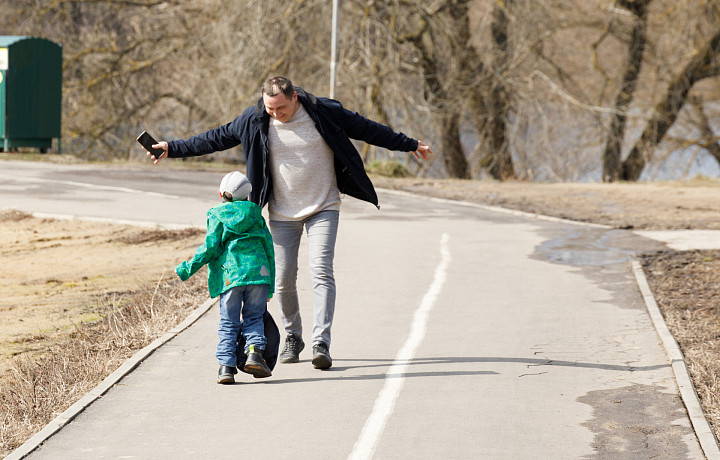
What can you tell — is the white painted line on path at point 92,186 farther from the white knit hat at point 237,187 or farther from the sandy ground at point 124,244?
the white knit hat at point 237,187

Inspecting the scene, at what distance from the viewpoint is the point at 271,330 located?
6.85m

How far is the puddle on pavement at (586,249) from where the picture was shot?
12354 mm

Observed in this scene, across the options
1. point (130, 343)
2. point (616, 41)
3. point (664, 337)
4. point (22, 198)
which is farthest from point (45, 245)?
point (616, 41)

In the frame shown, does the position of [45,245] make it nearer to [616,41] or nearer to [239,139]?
[239,139]

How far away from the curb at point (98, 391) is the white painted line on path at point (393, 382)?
5.24 ft

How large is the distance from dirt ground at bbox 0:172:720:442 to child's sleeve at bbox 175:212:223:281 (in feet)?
7.82

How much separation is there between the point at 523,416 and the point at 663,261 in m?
6.65

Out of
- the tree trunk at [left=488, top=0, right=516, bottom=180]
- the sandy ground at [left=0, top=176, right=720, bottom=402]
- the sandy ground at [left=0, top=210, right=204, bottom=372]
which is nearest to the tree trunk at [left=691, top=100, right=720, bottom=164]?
the tree trunk at [left=488, top=0, right=516, bottom=180]

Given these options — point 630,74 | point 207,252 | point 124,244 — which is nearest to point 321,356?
point 207,252

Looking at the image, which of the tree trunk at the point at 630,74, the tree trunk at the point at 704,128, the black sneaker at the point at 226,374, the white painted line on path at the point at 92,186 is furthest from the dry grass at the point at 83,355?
the tree trunk at the point at 704,128

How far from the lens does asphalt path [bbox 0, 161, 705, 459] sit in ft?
18.1

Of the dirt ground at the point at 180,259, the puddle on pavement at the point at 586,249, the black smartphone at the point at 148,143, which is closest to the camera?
the black smartphone at the point at 148,143

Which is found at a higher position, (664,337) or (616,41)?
(616,41)

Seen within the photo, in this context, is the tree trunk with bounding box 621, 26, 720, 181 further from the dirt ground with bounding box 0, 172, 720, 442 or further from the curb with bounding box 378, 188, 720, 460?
the curb with bounding box 378, 188, 720, 460
